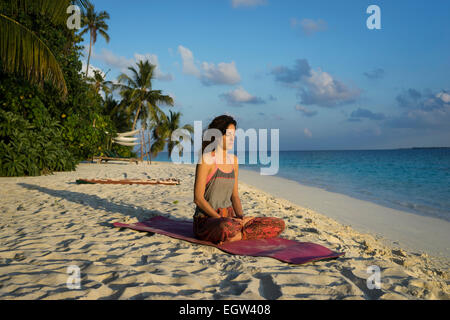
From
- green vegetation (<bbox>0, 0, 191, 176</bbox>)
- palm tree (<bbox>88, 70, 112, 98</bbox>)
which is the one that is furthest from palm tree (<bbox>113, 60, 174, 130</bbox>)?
green vegetation (<bbox>0, 0, 191, 176</bbox>)

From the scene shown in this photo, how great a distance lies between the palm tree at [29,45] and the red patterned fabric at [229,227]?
4.26 m

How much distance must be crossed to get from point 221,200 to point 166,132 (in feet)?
81.0

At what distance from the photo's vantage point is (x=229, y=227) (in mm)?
2773

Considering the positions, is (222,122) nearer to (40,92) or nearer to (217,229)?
(217,229)

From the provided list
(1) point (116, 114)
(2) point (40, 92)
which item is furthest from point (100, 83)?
(2) point (40, 92)

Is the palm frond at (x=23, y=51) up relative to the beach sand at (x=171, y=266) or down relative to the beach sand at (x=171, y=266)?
up

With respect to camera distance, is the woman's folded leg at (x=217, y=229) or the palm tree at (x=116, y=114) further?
the palm tree at (x=116, y=114)

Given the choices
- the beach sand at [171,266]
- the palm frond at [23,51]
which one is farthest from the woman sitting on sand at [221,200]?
the palm frond at [23,51]

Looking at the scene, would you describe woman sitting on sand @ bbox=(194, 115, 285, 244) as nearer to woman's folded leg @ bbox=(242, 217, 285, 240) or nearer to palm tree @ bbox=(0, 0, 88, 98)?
woman's folded leg @ bbox=(242, 217, 285, 240)

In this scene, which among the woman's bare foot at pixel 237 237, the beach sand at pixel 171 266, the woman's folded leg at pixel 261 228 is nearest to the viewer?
the beach sand at pixel 171 266

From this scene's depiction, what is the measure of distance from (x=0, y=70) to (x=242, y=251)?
8923 millimetres

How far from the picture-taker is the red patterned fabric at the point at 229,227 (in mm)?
2779

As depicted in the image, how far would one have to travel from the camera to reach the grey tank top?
2.90m

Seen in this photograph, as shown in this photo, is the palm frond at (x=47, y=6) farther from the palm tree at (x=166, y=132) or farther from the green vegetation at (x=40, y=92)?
the palm tree at (x=166, y=132)
